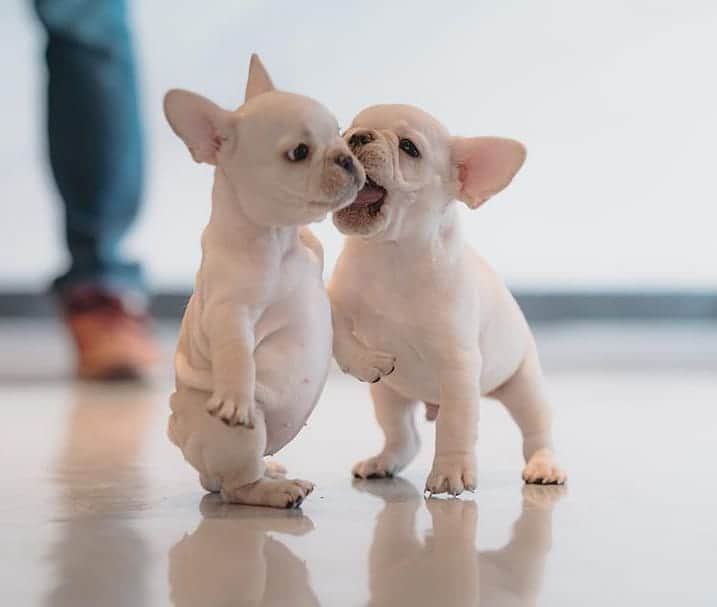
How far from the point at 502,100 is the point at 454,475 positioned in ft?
10.4

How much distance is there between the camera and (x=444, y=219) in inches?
69.4

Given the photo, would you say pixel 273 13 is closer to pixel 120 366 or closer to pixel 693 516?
pixel 120 366

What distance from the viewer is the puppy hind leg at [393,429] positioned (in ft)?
6.29

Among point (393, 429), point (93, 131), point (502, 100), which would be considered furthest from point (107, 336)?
point (393, 429)

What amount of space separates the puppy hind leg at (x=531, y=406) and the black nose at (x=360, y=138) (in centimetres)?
42

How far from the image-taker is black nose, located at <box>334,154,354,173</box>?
1.54 m

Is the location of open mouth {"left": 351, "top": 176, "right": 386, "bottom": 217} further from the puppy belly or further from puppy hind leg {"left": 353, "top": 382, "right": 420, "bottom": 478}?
puppy hind leg {"left": 353, "top": 382, "right": 420, "bottom": 478}

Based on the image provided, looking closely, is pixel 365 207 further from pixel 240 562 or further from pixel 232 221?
pixel 240 562

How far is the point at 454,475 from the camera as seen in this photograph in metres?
1.69

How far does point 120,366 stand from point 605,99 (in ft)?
6.79

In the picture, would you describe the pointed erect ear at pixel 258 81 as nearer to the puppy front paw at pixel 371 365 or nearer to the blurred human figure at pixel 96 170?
the puppy front paw at pixel 371 365

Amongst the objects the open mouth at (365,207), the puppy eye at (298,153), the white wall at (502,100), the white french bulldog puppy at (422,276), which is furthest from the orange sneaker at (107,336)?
the puppy eye at (298,153)

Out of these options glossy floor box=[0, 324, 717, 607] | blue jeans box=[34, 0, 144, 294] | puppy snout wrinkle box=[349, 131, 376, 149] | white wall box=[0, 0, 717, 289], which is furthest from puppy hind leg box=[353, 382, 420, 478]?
white wall box=[0, 0, 717, 289]

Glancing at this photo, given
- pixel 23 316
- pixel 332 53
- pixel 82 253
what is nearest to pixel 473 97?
pixel 332 53
